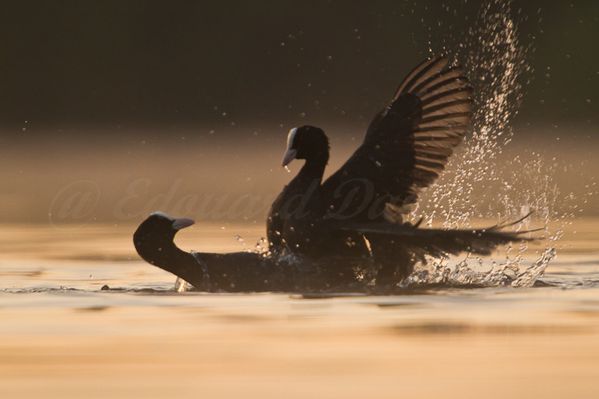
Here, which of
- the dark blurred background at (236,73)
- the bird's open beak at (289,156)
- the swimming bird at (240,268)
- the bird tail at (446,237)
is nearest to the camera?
the bird tail at (446,237)

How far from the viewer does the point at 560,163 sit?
2517 centimetres

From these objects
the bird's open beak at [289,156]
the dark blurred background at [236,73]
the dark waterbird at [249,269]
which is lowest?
the dark waterbird at [249,269]

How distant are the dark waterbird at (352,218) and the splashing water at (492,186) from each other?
389 millimetres

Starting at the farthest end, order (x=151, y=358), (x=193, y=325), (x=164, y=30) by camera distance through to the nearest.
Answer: (x=164, y=30) → (x=193, y=325) → (x=151, y=358)

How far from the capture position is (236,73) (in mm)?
36188

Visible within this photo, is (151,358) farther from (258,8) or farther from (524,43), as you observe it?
(258,8)

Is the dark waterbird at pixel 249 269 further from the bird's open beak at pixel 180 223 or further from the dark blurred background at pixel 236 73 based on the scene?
the dark blurred background at pixel 236 73

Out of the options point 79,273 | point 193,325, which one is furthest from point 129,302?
point 79,273

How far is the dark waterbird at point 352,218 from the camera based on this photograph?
11023 millimetres

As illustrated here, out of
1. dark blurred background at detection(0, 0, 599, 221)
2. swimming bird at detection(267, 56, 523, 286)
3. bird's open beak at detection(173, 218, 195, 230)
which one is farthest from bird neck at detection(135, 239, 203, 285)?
dark blurred background at detection(0, 0, 599, 221)

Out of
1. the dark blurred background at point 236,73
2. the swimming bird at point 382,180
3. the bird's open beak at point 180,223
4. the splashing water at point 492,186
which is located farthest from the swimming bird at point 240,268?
the dark blurred background at point 236,73

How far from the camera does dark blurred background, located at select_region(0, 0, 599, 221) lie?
32906 millimetres

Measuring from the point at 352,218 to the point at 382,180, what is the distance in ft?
1.29

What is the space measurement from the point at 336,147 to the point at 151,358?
22376 mm
